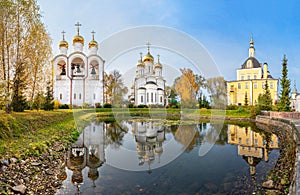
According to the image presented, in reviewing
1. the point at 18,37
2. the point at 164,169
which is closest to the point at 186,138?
the point at 164,169

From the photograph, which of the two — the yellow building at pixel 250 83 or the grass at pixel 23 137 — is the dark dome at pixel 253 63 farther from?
the grass at pixel 23 137

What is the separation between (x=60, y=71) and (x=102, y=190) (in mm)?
29798

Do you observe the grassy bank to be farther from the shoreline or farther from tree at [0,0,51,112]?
tree at [0,0,51,112]

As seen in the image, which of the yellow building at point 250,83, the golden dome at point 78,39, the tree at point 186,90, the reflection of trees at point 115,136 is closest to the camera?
the reflection of trees at point 115,136

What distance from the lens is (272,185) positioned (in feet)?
15.1

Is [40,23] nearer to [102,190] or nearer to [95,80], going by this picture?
[102,190]

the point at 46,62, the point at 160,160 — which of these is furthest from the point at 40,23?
the point at 160,160

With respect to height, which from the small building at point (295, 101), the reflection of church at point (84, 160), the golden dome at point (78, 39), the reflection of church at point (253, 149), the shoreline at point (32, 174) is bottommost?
the reflection of church at point (253, 149)

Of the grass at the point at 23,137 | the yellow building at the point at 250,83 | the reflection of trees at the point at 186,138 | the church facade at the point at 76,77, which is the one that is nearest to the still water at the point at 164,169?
the reflection of trees at the point at 186,138

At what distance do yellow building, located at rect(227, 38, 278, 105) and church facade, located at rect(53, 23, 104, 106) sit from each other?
2455 centimetres

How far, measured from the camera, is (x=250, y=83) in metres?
35.6

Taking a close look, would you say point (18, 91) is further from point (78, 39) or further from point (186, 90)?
point (78, 39)

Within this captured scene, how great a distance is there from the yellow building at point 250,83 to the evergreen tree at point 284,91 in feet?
40.5

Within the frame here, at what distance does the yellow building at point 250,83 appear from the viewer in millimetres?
34906
